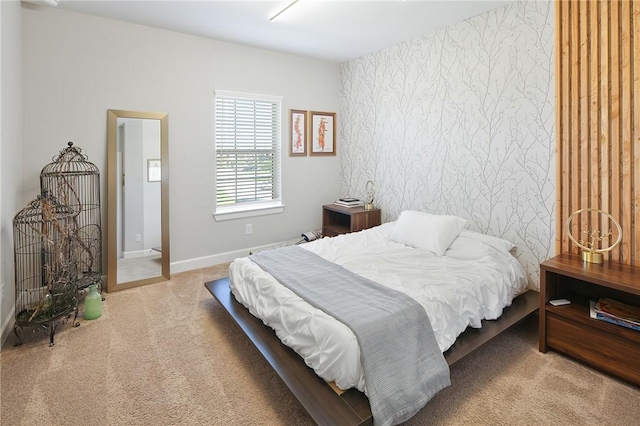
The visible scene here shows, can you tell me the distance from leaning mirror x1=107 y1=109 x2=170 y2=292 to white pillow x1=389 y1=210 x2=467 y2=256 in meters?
2.50

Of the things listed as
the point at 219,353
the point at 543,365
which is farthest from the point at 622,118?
the point at 219,353

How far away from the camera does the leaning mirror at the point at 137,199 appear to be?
10.9 feet

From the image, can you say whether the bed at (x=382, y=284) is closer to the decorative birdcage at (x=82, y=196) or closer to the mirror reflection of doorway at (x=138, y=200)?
the mirror reflection of doorway at (x=138, y=200)

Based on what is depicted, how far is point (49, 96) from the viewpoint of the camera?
3031 mm

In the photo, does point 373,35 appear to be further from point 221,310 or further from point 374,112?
point 221,310

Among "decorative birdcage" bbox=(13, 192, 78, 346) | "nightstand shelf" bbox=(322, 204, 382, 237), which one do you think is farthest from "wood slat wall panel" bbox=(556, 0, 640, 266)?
"decorative birdcage" bbox=(13, 192, 78, 346)

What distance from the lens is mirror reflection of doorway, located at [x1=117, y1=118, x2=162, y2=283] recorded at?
3398 millimetres

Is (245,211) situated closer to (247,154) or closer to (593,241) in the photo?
(247,154)

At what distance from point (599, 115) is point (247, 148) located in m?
3.48

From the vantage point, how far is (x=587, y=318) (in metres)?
2.12

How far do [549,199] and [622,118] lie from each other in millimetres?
752

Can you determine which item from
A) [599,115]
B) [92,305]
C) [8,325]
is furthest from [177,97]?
[599,115]

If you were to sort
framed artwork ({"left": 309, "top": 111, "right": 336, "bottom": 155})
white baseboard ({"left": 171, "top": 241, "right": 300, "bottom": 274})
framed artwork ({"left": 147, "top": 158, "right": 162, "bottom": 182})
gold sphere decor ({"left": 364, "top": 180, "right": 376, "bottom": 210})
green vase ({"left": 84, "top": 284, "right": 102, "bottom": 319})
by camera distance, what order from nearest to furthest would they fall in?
green vase ({"left": 84, "top": 284, "right": 102, "bottom": 319})
framed artwork ({"left": 147, "top": 158, "right": 162, "bottom": 182})
white baseboard ({"left": 171, "top": 241, "right": 300, "bottom": 274})
gold sphere decor ({"left": 364, "top": 180, "right": 376, "bottom": 210})
framed artwork ({"left": 309, "top": 111, "right": 336, "bottom": 155})

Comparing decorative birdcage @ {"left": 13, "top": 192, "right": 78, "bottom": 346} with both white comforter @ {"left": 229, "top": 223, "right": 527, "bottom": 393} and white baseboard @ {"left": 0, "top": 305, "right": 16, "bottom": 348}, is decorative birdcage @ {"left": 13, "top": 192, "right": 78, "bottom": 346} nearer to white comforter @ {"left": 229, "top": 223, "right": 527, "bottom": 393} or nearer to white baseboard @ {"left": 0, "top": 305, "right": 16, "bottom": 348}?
white baseboard @ {"left": 0, "top": 305, "right": 16, "bottom": 348}
